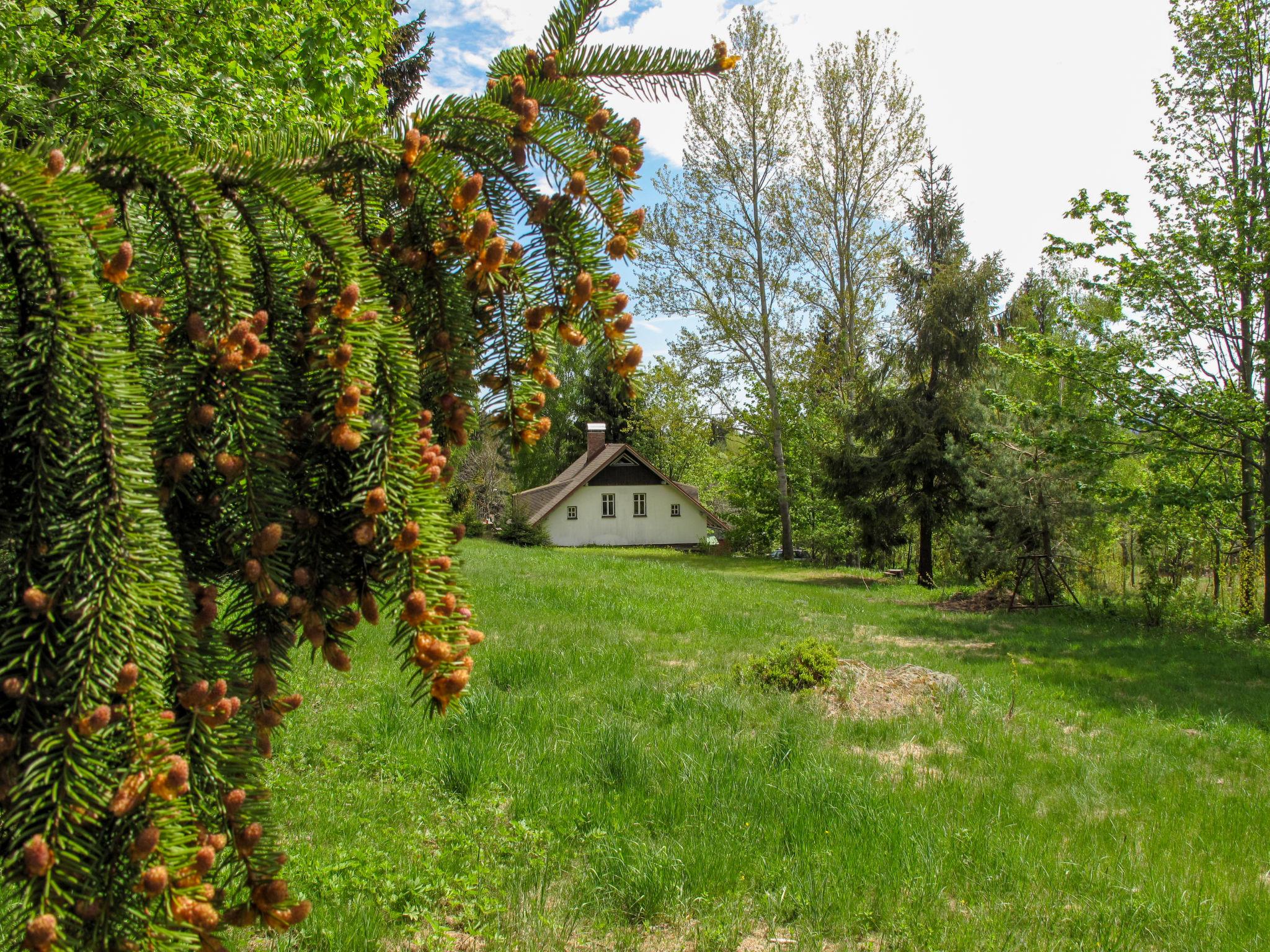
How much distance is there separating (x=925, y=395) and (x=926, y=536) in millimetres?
4013

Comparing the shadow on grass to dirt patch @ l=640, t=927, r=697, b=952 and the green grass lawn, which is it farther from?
dirt patch @ l=640, t=927, r=697, b=952

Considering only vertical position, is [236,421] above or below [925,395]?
below

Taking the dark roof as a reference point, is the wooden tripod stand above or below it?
below

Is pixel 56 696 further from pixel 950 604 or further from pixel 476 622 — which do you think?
pixel 950 604

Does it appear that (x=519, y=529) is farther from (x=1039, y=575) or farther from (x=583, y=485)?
(x=1039, y=575)

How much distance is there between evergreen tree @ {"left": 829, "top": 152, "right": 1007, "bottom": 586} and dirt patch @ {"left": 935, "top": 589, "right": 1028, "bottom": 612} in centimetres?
369

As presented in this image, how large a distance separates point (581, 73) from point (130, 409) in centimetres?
101

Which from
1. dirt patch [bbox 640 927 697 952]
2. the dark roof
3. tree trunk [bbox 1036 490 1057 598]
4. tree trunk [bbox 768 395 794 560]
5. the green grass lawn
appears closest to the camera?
dirt patch [bbox 640 927 697 952]

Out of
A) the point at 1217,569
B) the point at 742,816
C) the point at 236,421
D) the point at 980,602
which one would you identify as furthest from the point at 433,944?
the point at 1217,569

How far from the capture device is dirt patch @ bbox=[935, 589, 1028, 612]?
657 inches

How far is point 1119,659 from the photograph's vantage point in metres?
11.5

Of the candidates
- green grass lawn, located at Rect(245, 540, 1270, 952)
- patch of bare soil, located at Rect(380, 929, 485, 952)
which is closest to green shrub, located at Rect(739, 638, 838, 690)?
green grass lawn, located at Rect(245, 540, 1270, 952)

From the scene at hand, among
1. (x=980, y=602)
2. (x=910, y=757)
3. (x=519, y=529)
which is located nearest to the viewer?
(x=910, y=757)

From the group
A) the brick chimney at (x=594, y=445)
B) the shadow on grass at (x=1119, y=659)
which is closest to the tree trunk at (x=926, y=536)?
the shadow on grass at (x=1119, y=659)
